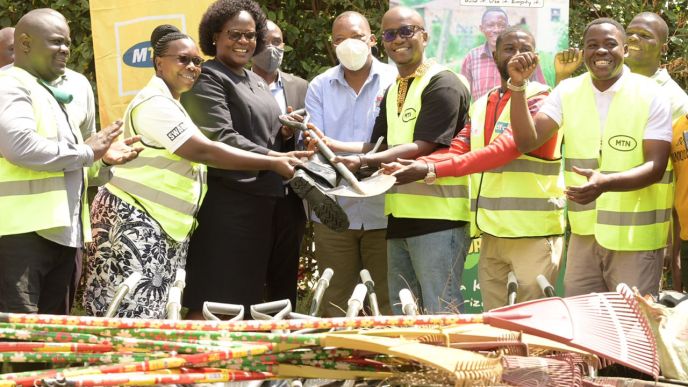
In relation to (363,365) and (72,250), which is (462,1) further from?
(363,365)

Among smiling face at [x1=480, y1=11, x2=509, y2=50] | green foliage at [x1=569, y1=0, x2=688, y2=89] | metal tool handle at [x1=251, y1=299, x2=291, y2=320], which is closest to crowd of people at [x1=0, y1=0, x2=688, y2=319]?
smiling face at [x1=480, y1=11, x2=509, y2=50]

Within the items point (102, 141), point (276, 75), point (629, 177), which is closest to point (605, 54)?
point (629, 177)

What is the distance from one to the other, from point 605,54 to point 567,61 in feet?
4.33

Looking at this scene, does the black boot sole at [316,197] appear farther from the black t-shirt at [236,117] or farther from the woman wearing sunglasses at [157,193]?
the black t-shirt at [236,117]

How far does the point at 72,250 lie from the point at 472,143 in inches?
85.1

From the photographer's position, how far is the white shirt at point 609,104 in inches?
192

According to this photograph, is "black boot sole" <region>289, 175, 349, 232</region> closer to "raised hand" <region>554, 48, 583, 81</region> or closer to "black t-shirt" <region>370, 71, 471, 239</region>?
"black t-shirt" <region>370, 71, 471, 239</region>

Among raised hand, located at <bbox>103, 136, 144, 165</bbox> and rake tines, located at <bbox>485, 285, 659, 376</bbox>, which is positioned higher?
raised hand, located at <bbox>103, 136, 144, 165</bbox>

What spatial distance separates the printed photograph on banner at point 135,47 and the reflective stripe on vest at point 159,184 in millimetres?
1874

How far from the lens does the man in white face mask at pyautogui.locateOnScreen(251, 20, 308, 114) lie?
6320 millimetres

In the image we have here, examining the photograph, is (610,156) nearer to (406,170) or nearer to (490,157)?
(490,157)

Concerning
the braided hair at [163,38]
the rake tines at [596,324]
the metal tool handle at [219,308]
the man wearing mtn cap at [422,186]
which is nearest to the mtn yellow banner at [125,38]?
the braided hair at [163,38]

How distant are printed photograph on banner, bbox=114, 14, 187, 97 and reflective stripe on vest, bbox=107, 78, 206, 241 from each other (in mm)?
1874

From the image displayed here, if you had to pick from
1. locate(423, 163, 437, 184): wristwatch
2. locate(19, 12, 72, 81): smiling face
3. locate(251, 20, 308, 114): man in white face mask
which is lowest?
locate(423, 163, 437, 184): wristwatch
